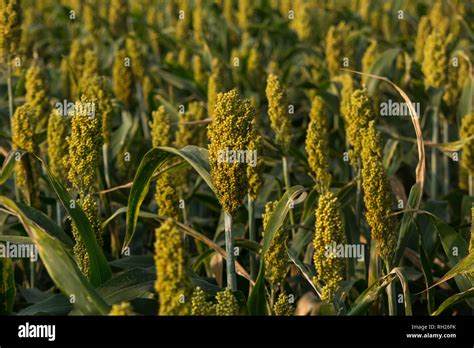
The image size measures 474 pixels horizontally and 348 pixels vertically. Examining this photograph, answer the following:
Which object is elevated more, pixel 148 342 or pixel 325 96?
pixel 325 96

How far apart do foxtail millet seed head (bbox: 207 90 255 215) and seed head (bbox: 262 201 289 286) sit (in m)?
0.21

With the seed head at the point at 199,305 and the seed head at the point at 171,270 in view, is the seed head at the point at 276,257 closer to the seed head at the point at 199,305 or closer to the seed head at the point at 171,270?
the seed head at the point at 199,305

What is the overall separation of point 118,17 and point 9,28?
2693 millimetres

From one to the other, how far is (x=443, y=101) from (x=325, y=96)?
2.14 ft

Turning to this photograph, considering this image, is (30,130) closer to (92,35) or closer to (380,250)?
(380,250)

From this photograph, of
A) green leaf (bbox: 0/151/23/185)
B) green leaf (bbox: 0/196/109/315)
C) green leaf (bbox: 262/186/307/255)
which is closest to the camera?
green leaf (bbox: 0/196/109/315)

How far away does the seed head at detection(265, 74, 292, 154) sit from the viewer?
3.50 m

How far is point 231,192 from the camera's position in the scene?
2.63 m

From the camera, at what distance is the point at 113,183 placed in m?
4.34

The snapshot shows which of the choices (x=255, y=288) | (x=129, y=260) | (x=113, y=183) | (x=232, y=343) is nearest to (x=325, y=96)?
(x=113, y=183)

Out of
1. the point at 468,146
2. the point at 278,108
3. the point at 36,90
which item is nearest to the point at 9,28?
the point at 36,90

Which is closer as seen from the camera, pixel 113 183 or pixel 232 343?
pixel 232 343

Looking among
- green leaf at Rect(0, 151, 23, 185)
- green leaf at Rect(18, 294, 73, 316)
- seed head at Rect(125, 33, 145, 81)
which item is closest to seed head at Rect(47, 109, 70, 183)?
green leaf at Rect(0, 151, 23, 185)

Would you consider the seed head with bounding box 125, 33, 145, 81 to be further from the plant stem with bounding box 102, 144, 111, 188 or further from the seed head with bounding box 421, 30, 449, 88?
the seed head with bounding box 421, 30, 449, 88
